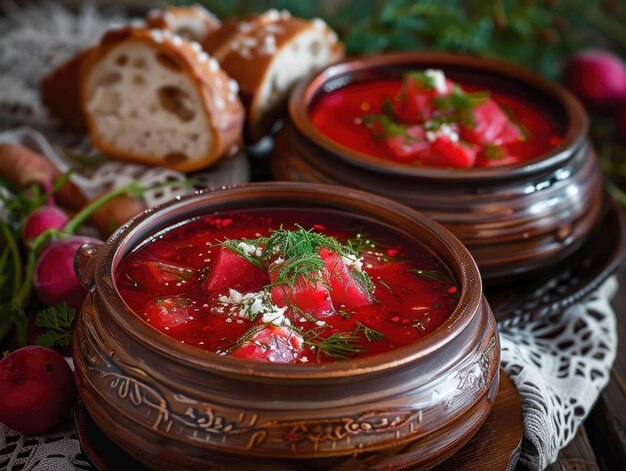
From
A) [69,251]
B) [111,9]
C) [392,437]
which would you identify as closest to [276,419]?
[392,437]

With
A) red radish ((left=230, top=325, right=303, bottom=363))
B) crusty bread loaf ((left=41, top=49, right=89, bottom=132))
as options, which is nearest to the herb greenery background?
crusty bread loaf ((left=41, top=49, right=89, bottom=132))

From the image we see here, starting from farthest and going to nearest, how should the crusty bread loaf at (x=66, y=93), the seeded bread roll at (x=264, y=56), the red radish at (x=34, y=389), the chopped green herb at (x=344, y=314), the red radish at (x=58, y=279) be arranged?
the crusty bread loaf at (x=66, y=93), the seeded bread roll at (x=264, y=56), the red radish at (x=58, y=279), the red radish at (x=34, y=389), the chopped green herb at (x=344, y=314)

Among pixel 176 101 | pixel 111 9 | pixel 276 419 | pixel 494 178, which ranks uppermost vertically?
pixel 276 419

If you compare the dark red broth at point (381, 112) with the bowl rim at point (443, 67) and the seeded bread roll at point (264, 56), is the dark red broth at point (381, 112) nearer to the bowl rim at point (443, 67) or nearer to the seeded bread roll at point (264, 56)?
the bowl rim at point (443, 67)

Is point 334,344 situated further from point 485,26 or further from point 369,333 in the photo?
point 485,26

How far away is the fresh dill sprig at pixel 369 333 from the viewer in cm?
163

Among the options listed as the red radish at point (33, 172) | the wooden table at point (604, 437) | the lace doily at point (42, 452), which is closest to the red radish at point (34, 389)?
the lace doily at point (42, 452)

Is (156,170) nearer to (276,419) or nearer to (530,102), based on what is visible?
(530,102)

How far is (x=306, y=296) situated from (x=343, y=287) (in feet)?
0.34

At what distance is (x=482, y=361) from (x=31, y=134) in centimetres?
192

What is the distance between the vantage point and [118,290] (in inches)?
67.1

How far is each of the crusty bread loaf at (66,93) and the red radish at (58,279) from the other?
1.14m

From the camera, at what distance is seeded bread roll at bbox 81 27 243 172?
110 inches

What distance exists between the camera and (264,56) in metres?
3.02
